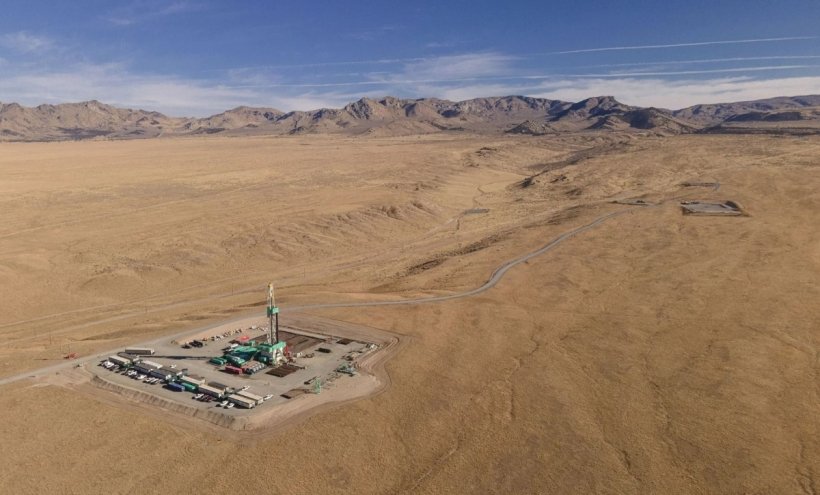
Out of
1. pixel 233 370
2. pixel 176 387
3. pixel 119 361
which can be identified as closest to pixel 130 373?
pixel 119 361

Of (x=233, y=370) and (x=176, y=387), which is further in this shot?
(x=233, y=370)

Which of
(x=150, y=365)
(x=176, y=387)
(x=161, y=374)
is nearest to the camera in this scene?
(x=176, y=387)

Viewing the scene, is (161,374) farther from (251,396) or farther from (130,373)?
(251,396)

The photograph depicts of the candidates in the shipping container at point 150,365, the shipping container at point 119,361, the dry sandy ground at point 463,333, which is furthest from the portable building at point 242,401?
the shipping container at point 119,361

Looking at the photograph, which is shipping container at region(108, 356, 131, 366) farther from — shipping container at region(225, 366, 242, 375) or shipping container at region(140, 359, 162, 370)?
shipping container at region(225, 366, 242, 375)

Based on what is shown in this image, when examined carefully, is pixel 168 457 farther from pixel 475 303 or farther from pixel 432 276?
pixel 432 276

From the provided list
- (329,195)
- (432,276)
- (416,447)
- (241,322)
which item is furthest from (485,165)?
(416,447)

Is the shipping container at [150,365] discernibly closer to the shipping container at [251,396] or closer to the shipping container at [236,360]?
the shipping container at [236,360]
